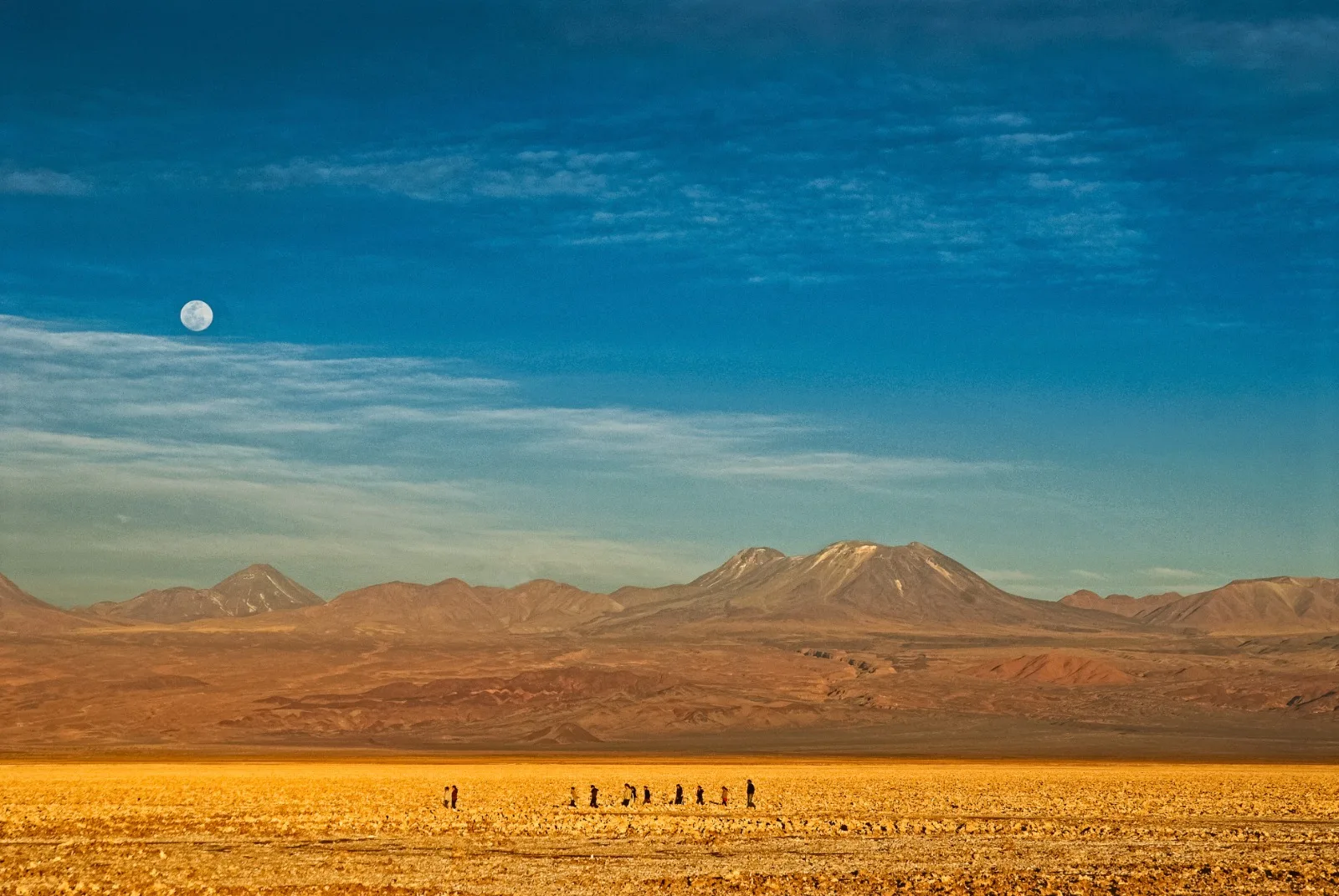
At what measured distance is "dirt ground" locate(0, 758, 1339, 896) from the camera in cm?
2659

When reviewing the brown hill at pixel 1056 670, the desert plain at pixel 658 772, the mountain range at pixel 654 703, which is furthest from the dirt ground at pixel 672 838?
the brown hill at pixel 1056 670

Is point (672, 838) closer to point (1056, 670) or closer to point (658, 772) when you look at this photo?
point (658, 772)

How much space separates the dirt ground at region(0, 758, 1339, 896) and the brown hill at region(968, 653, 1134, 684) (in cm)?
11744

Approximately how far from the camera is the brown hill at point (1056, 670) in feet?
585

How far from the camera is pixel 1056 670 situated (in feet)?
594

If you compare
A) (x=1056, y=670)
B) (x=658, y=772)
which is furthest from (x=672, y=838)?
(x=1056, y=670)

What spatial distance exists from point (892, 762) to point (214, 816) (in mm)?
58462

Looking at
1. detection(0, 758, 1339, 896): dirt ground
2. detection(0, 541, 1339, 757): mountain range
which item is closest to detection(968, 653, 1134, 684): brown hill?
detection(0, 541, 1339, 757): mountain range

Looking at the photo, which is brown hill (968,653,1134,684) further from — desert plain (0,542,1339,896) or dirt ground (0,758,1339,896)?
dirt ground (0,758,1339,896)

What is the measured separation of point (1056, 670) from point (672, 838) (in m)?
155

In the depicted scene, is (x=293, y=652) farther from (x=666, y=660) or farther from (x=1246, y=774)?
(x=1246, y=774)

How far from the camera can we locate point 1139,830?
120 feet

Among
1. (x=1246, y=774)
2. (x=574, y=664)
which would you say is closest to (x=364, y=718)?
(x=574, y=664)

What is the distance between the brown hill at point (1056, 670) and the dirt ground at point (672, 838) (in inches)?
4624
